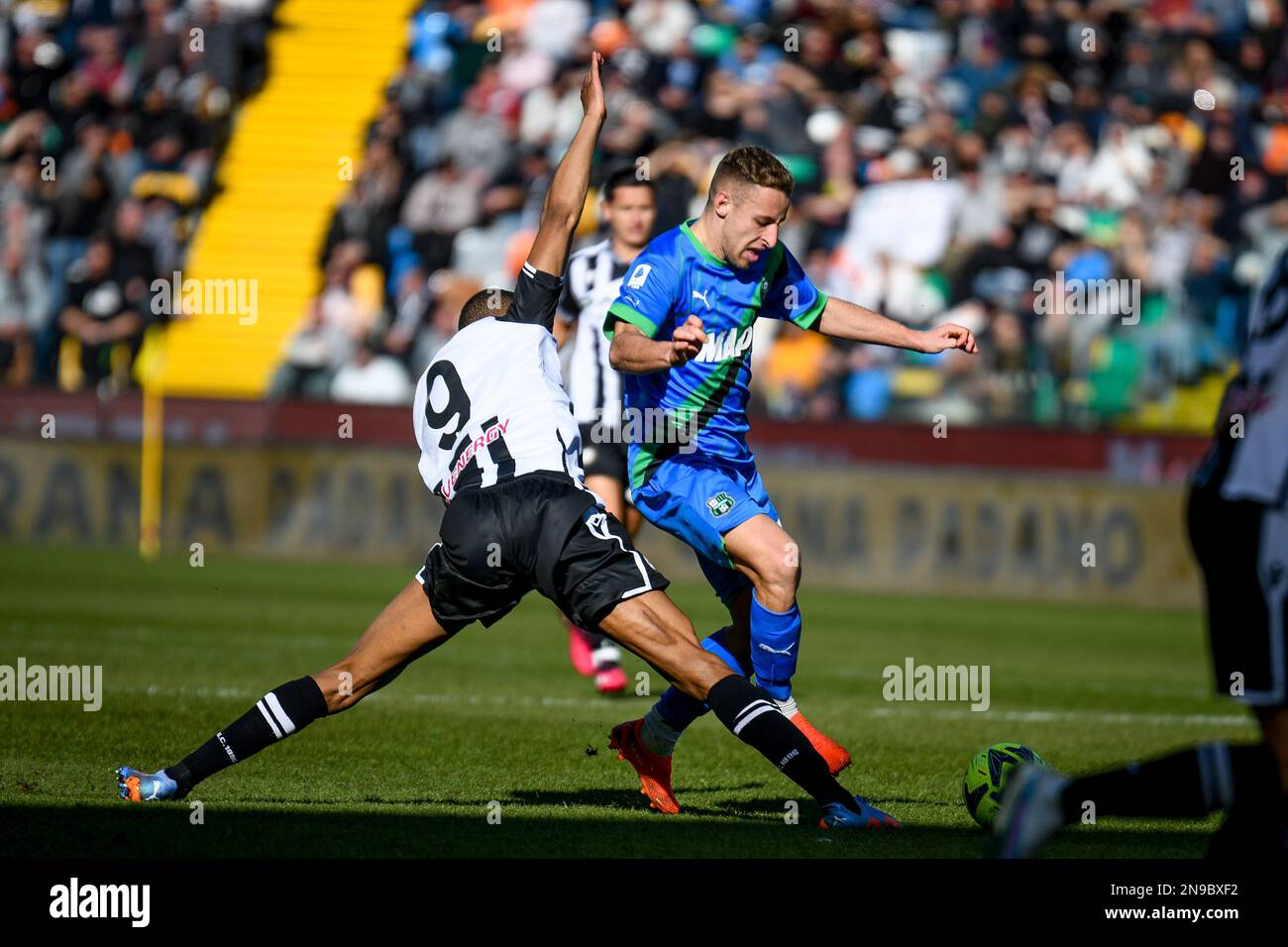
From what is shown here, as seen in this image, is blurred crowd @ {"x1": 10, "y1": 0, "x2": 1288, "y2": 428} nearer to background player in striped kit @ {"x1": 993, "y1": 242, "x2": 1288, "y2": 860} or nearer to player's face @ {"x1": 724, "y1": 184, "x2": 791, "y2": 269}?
player's face @ {"x1": 724, "y1": 184, "x2": 791, "y2": 269}

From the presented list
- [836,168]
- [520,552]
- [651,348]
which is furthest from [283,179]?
[520,552]

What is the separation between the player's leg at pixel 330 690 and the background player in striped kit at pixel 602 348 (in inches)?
164

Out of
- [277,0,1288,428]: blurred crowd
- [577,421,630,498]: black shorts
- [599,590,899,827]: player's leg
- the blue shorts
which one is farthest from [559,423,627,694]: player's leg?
[599,590,899,827]: player's leg

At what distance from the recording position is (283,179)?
25312 mm

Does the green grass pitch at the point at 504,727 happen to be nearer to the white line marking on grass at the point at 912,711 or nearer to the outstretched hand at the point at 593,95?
the white line marking on grass at the point at 912,711

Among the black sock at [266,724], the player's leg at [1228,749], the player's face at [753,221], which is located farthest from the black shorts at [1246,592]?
the black sock at [266,724]

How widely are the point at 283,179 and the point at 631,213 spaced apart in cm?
1572

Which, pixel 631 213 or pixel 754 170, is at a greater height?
pixel 631 213

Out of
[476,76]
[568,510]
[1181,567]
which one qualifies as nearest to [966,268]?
[1181,567]

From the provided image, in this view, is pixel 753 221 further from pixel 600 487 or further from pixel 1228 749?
pixel 600 487

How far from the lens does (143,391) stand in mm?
19422

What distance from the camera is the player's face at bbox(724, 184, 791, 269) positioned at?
6.84 m

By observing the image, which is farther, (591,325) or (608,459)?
(608,459)
